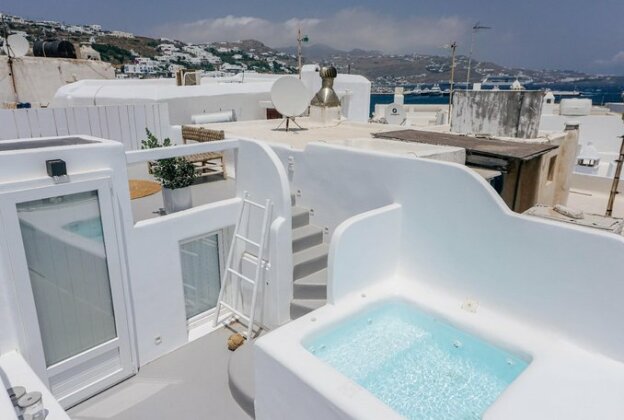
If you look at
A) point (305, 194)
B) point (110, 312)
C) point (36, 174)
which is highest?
point (36, 174)

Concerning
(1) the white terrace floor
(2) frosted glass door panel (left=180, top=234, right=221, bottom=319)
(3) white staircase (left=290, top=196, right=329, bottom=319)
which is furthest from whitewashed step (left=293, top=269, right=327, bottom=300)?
(2) frosted glass door panel (left=180, top=234, right=221, bottom=319)

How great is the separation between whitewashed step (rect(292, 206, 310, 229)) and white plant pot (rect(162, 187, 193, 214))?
8.85 feet

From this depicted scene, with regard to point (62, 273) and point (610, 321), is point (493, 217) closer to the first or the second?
point (610, 321)

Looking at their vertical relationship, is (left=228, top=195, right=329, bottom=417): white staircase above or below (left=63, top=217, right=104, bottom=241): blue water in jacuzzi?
below

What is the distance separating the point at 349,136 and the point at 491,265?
22.1ft

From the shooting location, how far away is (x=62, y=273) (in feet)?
23.1

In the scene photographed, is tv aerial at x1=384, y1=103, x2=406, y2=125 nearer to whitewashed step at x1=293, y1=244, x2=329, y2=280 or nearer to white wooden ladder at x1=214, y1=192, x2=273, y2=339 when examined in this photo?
whitewashed step at x1=293, y1=244, x2=329, y2=280

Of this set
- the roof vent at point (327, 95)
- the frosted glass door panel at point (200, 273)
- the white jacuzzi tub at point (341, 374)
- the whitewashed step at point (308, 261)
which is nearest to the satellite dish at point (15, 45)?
the roof vent at point (327, 95)

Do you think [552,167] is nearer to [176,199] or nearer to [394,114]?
[176,199]

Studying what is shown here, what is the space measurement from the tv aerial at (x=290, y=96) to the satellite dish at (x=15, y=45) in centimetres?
1913

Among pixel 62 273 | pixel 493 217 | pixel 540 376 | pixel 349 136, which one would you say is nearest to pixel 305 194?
pixel 349 136

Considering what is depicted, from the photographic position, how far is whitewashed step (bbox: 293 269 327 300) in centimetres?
941

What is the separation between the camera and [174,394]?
7801 mm

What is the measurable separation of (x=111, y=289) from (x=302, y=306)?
158 inches
